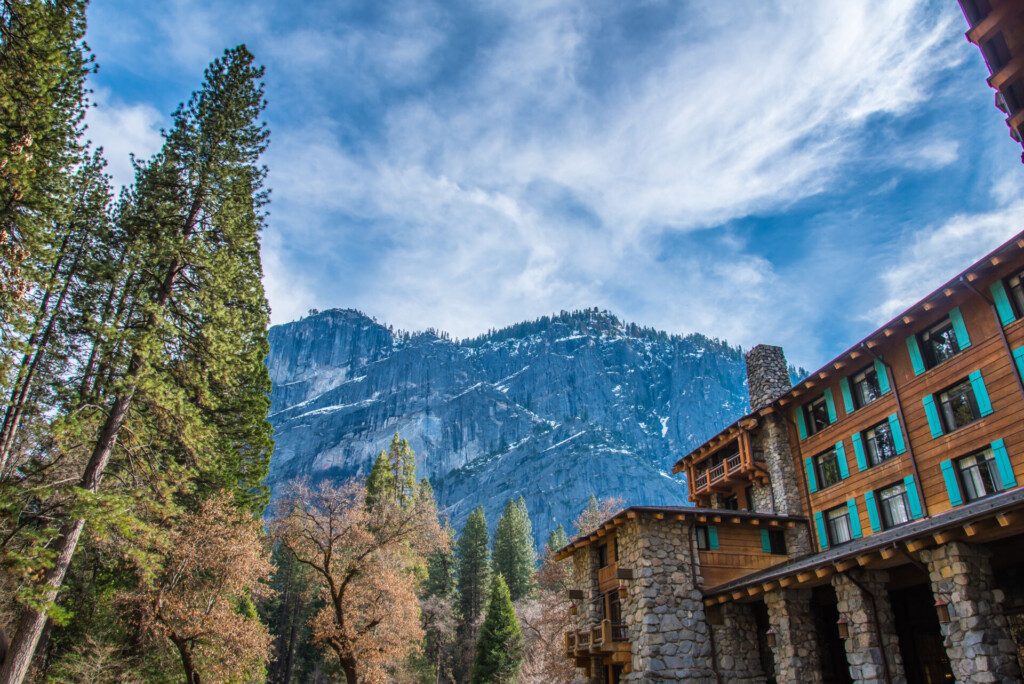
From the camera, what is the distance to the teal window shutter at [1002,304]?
54.6 ft

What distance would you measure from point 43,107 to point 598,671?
981 inches

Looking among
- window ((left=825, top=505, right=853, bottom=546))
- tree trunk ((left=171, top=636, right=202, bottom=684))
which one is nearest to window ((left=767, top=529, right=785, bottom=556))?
window ((left=825, top=505, right=853, bottom=546))

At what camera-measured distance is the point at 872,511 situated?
20.8 m

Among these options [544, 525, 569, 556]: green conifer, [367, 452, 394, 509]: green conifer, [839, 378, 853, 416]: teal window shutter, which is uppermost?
[367, 452, 394, 509]: green conifer

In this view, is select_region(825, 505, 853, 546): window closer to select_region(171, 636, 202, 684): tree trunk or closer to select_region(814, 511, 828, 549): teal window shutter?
select_region(814, 511, 828, 549): teal window shutter

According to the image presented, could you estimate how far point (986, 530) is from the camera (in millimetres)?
13055

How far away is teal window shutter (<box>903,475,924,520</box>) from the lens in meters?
18.8

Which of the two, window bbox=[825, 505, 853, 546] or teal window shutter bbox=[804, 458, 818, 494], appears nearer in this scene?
window bbox=[825, 505, 853, 546]

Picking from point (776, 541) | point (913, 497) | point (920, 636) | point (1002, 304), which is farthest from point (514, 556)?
point (1002, 304)

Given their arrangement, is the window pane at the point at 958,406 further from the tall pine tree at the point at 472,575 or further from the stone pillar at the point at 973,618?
the tall pine tree at the point at 472,575

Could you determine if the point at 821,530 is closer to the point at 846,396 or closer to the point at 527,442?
the point at 846,396

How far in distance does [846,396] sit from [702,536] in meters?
7.35

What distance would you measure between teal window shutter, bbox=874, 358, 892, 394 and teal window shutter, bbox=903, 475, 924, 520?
2.97 metres

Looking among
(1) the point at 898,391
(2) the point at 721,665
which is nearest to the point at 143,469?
(2) the point at 721,665
